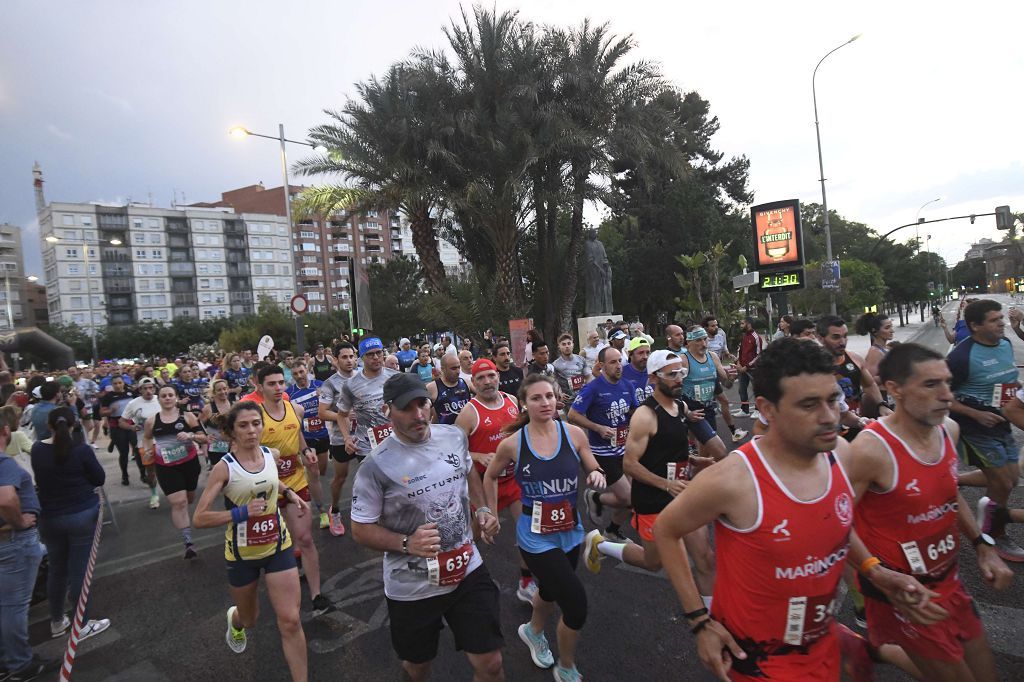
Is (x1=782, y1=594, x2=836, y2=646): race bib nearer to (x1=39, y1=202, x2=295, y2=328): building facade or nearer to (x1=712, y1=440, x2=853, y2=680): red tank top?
(x1=712, y1=440, x2=853, y2=680): red tank top

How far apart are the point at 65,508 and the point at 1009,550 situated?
7.63 meters

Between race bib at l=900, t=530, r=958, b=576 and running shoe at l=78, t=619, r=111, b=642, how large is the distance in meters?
5.80

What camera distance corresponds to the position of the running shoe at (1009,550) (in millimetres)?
4559

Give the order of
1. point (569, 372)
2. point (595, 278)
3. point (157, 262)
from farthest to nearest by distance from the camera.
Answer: point (157, 262) → point (595, 278) → point (569, 372)

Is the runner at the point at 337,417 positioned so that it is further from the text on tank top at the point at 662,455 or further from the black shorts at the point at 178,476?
the text on tank top at the point at 662,455

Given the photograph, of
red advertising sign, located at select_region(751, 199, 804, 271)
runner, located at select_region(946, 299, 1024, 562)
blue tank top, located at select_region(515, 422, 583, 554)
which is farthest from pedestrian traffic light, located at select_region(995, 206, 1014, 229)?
blue tank top, located at select_region(515, 422, 583, 554)

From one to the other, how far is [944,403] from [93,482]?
19.8 feet

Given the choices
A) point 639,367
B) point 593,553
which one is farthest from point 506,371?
point 593,553

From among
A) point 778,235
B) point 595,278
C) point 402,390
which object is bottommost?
point 402,390

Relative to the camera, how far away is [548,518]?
375cm

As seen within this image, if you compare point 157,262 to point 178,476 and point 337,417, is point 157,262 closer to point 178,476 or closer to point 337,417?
point 178,476

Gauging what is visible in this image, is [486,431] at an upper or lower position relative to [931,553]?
upper

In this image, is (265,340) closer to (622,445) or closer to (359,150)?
(359,150)

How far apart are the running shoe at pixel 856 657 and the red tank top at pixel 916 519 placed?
0.37 m
